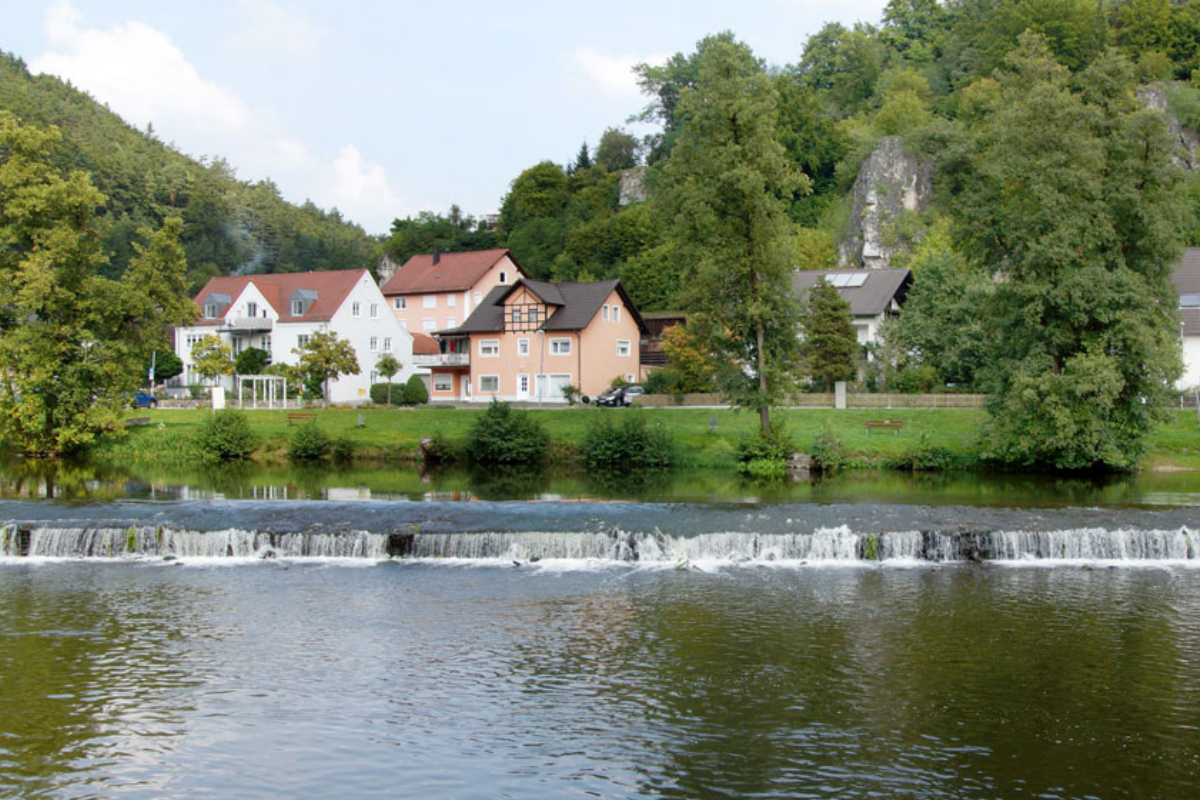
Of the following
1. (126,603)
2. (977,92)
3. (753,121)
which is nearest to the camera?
(126,603)

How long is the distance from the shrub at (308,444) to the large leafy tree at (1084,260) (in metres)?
30.6

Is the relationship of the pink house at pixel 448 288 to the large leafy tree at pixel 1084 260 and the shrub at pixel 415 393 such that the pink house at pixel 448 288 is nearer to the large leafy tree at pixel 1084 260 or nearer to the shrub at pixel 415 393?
the shrub at pixel 415 393

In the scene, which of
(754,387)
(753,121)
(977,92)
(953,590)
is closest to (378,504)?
(953,590)

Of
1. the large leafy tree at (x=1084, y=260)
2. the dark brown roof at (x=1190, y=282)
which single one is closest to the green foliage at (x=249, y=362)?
the large leafy tree at (x=1084, y=260)

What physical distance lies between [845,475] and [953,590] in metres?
20.0

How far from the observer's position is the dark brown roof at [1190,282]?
2254 inches

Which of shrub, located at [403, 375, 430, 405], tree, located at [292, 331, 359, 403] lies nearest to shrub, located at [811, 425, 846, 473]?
tree, located at [292, 331, 359, 403]

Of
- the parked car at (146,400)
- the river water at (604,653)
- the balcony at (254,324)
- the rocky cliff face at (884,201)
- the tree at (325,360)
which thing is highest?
the rocky cliff face at (884,201)

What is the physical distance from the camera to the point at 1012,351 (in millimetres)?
39562

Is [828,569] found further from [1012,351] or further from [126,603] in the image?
[1012,351]

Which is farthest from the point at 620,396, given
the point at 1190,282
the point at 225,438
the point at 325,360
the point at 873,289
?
the point at 1190,282

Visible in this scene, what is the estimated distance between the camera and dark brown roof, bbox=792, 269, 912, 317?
68.4m

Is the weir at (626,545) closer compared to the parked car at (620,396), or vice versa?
the weir at (626,545)

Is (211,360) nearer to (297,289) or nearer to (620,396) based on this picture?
(297,289)
